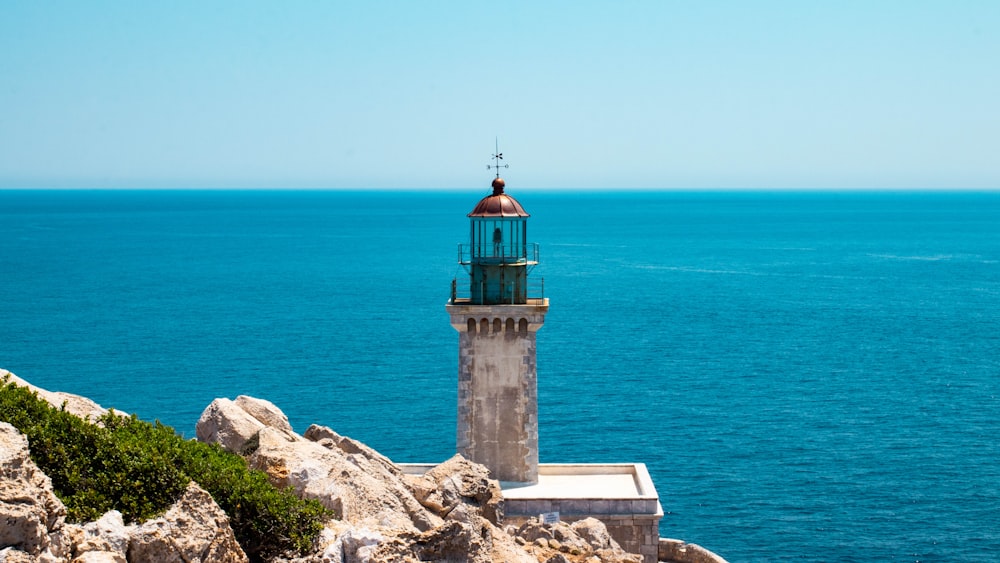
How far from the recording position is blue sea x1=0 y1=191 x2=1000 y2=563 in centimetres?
4634

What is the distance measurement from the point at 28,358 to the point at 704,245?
128m

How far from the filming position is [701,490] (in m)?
47.2

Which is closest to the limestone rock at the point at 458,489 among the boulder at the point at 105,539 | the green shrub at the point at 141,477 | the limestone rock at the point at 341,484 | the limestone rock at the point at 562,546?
the limestone rock at the point at 562,546

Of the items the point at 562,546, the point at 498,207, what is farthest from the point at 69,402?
the point at 498,207

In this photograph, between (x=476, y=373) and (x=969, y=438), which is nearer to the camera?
(x=476, y=373)

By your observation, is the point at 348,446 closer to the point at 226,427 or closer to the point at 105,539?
the point at 226,427

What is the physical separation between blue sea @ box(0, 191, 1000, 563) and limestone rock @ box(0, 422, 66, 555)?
101ft

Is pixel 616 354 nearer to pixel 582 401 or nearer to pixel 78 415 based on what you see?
pixel 582 401

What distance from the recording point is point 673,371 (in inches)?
2785

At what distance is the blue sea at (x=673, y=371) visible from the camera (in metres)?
46.3

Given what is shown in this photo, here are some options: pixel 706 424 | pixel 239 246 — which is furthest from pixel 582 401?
pixel 239 246

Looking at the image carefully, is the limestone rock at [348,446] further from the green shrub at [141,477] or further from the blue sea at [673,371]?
the blue sea at [673,371]

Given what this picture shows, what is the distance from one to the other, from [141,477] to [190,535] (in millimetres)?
1311

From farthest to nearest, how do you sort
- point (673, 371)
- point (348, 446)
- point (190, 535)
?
point (673, 371), point (348, 446), point (190, 535)
